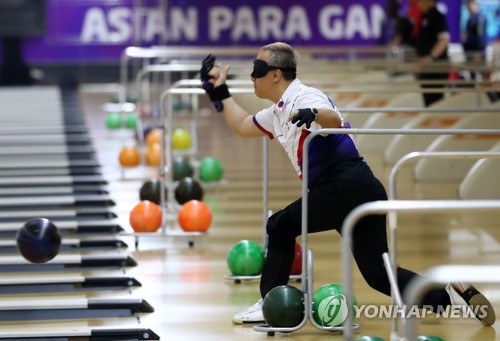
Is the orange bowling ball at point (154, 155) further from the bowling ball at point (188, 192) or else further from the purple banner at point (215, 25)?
the purple banner at point (215, 25)

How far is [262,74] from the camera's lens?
17.4ft

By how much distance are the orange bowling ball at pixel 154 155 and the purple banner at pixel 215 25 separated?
33.9 ft

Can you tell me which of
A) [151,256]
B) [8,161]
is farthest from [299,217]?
[8,161]

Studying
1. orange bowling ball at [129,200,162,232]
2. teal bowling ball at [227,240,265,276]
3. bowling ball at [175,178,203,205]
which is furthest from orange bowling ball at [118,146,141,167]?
teal bowling ball at [227,240,265,276]

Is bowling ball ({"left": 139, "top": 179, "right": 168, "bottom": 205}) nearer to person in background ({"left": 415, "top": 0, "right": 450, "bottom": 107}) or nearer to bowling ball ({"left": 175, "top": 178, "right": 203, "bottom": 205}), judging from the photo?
bowling ball ({"left": 175, "top": 178, "right": 203, "bottom": 205})

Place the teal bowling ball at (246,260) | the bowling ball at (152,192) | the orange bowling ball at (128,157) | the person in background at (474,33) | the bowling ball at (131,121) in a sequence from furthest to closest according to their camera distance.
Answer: the person in background at (474,33) → the bowling ball at (131,121) → the orange bowling ball at (128,157) → the bowling ball at (152,192) → the teal bowling ball at (246,260)

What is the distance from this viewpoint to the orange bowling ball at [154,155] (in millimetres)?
11094

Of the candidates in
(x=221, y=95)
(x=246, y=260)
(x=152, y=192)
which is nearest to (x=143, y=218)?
(x=152, y=192)

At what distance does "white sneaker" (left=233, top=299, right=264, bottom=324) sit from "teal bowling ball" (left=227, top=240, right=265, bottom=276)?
914 millimetres

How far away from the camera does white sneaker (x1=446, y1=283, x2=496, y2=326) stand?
16.8 feet

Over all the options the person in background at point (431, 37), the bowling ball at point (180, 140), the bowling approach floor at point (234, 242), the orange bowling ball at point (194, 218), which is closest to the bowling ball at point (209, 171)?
the bowling approach floor at point (234, 242)

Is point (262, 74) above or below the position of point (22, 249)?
above

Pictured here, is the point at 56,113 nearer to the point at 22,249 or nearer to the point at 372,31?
the point at 372,31

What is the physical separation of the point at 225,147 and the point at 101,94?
778 cm
